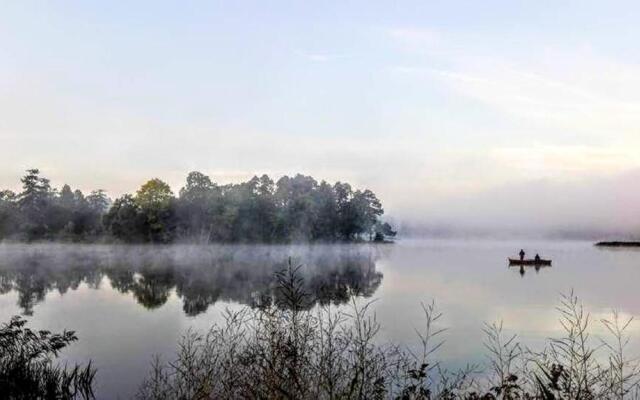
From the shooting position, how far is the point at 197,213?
9394cm

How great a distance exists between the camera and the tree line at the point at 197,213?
3669 inches

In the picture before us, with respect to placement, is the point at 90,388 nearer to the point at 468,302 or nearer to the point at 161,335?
the point at 161,335

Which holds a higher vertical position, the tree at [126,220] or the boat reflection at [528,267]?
the tree at [126,220]

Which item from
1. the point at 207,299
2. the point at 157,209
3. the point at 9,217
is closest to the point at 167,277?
the point at 207,299

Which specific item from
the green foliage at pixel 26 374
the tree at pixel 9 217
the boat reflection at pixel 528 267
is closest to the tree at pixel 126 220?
the tree at pixel 9 217

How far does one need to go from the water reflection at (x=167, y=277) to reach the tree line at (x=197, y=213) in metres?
7.05

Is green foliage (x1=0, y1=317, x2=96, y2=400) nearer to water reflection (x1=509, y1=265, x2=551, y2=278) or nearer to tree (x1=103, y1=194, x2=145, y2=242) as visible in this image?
water reflection (x1=509, y1=265, x2=551, y2=278)

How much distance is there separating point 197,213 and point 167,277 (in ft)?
138

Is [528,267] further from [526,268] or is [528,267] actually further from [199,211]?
[199,211]

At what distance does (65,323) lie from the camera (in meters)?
27.7

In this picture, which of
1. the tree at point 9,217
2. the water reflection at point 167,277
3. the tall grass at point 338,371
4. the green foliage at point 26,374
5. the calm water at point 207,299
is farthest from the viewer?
the tree at point 9,217

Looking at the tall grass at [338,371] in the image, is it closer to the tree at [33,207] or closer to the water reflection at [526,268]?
the water reflection at [526,268]

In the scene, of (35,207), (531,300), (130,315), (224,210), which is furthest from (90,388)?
(35,207)

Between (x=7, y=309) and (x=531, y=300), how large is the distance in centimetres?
3153
